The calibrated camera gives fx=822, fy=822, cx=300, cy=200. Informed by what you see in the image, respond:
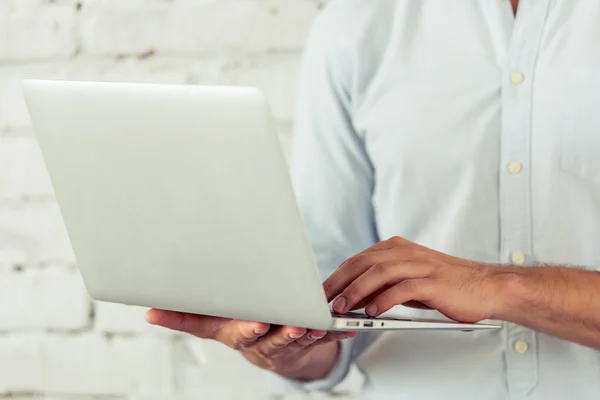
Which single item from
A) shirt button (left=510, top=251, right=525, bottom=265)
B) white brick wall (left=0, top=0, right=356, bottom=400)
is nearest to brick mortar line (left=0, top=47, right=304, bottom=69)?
white brick wall (left=0, top=0, right=356, bottom=400)

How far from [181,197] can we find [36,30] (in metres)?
0.73

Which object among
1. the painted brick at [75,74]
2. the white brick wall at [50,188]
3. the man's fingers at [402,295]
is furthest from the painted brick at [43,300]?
the man's fingers at [402,295]

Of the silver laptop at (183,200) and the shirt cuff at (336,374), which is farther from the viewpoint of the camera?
the shirt cuff at (336,374)

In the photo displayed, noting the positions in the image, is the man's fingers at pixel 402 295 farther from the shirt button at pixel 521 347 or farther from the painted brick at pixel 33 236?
the painted brick at pixel 33 236

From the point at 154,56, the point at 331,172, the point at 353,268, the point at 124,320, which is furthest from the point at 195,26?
the point at 353,268

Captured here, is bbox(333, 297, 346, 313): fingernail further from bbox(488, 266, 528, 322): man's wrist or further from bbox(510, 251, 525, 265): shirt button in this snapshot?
bbox(510, 251, 525, 265): shirt button

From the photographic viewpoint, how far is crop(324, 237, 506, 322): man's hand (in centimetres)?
69

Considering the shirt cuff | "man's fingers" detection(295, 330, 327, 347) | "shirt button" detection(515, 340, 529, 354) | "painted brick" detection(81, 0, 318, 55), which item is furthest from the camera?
"painted brick" detection(81, 0, 318, 55)

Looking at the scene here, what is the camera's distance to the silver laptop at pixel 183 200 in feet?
1.76

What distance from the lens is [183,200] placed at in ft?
1.90

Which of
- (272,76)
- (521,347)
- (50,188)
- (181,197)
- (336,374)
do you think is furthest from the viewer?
(50,188)

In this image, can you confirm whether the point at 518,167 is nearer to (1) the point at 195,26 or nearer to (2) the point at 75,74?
(1) the point at 195,26

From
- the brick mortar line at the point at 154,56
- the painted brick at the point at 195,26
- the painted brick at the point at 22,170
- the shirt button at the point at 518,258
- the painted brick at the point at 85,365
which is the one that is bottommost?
the painted brick at the point at 85,365

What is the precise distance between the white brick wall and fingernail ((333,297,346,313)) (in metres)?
0.42
